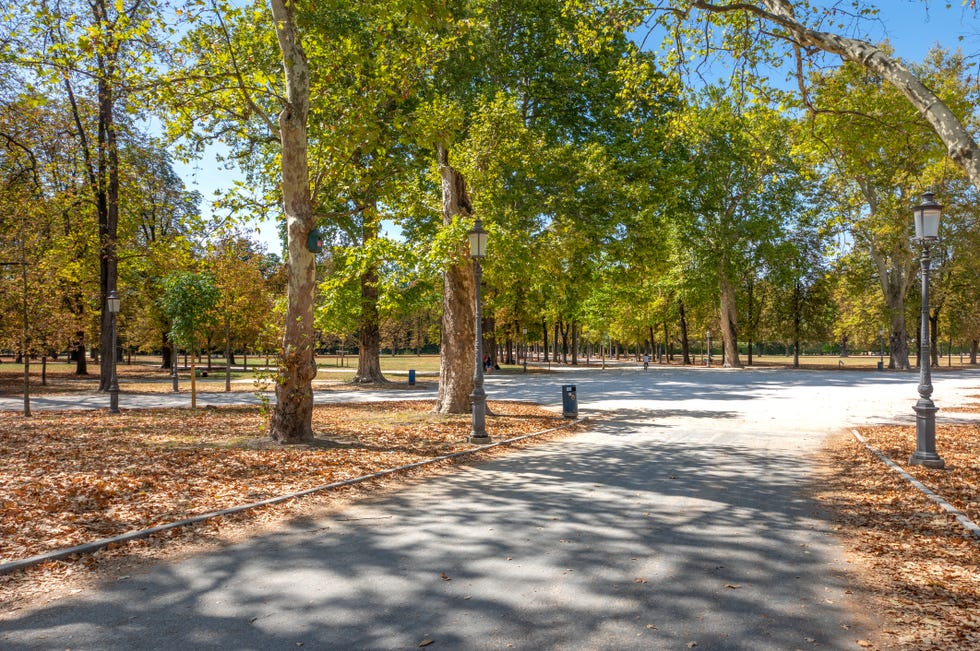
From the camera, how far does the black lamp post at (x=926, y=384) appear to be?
Answer: 8867 mm

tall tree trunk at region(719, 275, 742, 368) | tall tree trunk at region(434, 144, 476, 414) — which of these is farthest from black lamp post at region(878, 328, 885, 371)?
tall tree trunk at region(434, 144, 476, 414)

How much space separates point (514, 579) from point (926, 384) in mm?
8068

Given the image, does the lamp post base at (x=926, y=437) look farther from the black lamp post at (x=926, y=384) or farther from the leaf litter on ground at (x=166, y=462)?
the leaf litter on ground at (x=166, y=462)

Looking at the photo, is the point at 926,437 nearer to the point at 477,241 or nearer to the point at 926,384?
the point at 926,384

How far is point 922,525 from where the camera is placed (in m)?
6.00

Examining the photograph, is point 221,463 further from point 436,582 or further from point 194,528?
point 436,582

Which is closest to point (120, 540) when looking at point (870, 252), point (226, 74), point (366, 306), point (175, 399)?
point (226, 74)

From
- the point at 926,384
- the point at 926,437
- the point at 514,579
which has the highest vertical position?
the point at 926,384

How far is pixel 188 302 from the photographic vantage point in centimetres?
1983

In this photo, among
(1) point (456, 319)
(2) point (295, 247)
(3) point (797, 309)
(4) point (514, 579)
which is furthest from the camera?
(3) point (797, 309)

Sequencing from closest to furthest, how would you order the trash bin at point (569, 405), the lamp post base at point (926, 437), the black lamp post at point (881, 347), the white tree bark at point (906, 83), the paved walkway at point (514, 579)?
the paved walkway at point (514, 579) < the white tree bark at point (906, 83) < the lamp post base at point (926, 437) < the trash bin at point (569, 405) < the black lamp post at point (881, 347)

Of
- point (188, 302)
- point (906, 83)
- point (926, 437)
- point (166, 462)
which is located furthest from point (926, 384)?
point (188, 302)

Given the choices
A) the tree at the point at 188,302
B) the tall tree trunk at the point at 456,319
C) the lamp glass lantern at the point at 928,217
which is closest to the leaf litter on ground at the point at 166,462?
the tall tree trunk at the point at 456,319

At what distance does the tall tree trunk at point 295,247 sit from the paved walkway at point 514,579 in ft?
11.4
